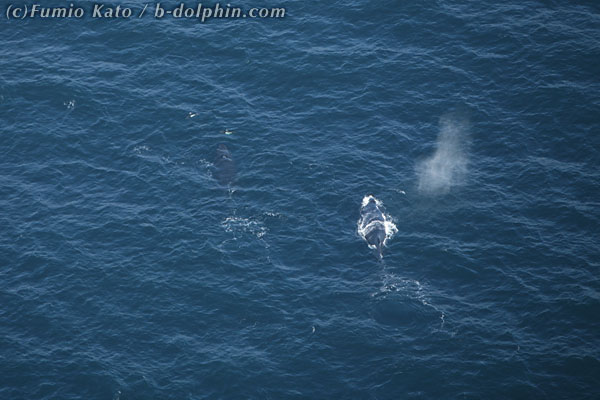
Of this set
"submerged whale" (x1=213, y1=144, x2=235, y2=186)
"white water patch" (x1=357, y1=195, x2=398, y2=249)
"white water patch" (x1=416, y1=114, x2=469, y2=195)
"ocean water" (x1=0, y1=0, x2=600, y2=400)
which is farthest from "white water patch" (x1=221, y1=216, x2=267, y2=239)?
"white water patch" (x1=416, y1=114, x2=469, y2=195)

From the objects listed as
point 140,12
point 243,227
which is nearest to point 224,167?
point 243,227

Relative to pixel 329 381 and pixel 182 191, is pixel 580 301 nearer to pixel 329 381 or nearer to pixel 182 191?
pixel 329 381

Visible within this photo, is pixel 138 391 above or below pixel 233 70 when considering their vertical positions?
below

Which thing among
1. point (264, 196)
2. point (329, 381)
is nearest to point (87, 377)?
point (329, 381)

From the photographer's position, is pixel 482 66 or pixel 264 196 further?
pixel 482 66

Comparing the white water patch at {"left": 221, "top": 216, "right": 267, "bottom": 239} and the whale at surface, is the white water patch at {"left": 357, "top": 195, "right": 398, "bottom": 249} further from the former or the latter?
the white water patch at {"left": 221, "top": 216, "right": 267, "bottom": 239}
